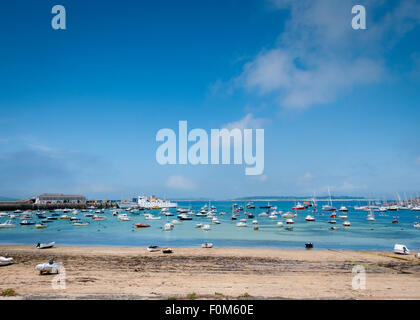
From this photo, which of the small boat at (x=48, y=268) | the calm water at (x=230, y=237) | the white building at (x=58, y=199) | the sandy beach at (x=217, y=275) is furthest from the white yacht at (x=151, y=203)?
the small boat at (x=48, y=268)

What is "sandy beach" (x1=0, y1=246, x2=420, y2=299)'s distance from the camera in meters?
14.3

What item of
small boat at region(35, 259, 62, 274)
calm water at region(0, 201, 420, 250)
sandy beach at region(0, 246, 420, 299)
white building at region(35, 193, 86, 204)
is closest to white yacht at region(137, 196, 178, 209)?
white building at region(35, 193, 86, 204)

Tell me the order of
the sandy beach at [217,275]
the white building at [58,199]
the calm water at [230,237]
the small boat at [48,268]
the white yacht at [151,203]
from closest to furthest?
the sandy beach at [217,275], the small boat at [48,268], the calm water at [230,237], the white building at [58,199], the white yacht at [151,203]

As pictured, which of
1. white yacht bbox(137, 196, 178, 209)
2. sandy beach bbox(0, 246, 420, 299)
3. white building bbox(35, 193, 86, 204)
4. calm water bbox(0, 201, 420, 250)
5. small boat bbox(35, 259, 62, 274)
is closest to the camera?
sandy beach bbox(0, 246, 420, 299)

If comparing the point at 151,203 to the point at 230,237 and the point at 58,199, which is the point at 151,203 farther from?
the point at 230,237

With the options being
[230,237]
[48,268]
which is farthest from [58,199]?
[48,268]

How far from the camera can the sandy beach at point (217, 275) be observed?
1429 centimetres

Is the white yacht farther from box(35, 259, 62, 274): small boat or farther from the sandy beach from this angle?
box(35, 259, 62, 274): small boat

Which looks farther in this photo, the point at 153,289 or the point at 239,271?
the point at 239,271

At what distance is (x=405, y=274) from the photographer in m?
20.6

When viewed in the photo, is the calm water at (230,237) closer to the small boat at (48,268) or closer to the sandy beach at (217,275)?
the sandy beach at (217,275)
